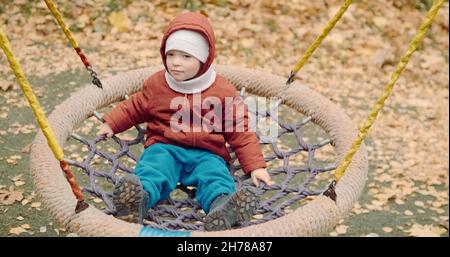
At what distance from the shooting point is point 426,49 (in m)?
5.09

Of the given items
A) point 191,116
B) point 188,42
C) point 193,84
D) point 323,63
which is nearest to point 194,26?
point 188,42

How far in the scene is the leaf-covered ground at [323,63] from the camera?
347 centimetres

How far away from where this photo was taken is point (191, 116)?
2221mm

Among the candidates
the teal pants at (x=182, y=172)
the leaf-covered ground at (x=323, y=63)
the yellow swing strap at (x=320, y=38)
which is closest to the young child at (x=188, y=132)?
the teal pants at (x=182, y=172)

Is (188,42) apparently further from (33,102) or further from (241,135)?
(33,102)

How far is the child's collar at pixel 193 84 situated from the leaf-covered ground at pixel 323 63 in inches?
48.2

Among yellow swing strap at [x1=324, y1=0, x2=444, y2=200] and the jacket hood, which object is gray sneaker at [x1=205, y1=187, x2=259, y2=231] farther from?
the jacket hood

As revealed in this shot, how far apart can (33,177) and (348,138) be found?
3.68ft

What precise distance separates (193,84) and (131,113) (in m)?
0.27

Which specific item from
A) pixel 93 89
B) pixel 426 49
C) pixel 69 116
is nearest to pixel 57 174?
pixel 69 116

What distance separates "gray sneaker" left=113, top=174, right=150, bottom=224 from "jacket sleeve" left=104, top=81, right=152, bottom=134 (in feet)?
1.41

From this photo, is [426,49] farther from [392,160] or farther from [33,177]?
[33,177]

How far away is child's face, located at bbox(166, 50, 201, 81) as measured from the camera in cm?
212

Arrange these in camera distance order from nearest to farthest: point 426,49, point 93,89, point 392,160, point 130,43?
point 93,89 → point 392,160 → point 130,43 → point 426,49
